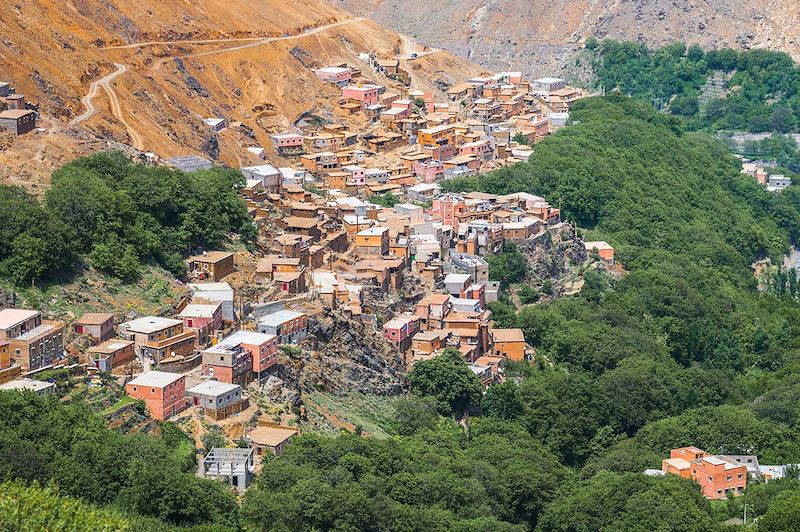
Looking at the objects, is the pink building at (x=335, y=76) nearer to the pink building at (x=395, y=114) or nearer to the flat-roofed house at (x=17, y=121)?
the pink building at (x=395, y=114)

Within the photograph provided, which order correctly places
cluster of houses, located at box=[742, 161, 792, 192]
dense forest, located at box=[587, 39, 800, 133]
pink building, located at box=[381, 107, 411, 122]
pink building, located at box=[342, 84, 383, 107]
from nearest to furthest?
pink building, located at box=[381, 107, 411, 122] < pink building, located at box=[342, 84, 383, 107] < cluster of houses, located at box=[742, 161, 792, 192] < dense forest, located at box=[587, 39, 800, 133]

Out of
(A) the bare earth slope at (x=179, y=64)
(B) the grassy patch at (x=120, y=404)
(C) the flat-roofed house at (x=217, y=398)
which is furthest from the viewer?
(A) the bare earth slope at (x=179, y=64)

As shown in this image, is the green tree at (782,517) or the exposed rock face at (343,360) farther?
the exposed rock face at (343,360)

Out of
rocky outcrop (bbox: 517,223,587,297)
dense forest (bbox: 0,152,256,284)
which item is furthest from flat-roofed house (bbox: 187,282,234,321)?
rocky outcrop (bbox: 517,223,587,297)

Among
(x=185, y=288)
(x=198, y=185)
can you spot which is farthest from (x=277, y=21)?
(x=185, y=288)

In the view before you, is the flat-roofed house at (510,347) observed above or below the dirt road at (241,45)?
below

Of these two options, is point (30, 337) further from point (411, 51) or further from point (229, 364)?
point (411, 51)

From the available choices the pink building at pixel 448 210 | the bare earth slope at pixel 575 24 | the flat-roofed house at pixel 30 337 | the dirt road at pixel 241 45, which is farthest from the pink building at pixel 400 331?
the bare earth slope at pixel 575 24

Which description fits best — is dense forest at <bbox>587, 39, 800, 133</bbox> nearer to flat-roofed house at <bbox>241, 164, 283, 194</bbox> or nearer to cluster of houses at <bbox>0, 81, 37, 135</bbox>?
flat-roofed house at <bbox>241, 164, 283, 194</bbox>
